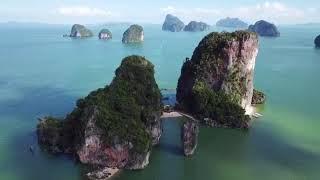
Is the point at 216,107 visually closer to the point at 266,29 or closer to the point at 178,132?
the point at 178,132

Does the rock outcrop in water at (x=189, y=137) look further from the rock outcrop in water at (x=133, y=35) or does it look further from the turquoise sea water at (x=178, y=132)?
the rock outcrop in water at (x=133, y=35)

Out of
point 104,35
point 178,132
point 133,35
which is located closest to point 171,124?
Result: point 178,132

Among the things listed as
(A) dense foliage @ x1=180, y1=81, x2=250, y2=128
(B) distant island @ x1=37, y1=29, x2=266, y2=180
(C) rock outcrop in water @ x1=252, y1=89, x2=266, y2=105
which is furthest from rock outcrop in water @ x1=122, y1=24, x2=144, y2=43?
(A) dense foliage @ x1=180, y1=81, x2=250, y2=128

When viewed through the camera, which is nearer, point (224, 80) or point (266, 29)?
point (224, 80)

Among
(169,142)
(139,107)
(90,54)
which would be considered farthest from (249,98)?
(90,54)

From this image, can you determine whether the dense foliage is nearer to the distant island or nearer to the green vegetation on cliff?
the distant island

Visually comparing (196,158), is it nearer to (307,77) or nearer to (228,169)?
(228,169)
